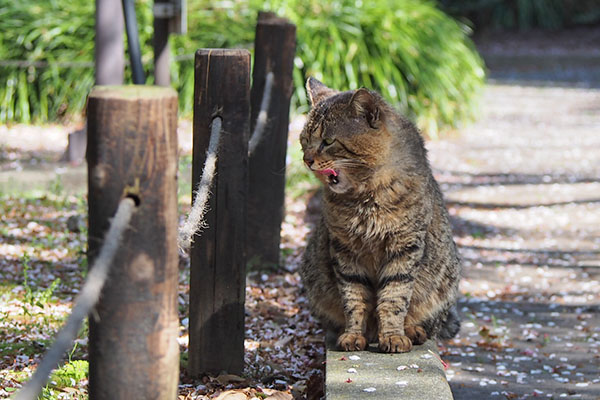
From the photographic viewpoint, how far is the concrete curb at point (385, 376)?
2949 millimetres

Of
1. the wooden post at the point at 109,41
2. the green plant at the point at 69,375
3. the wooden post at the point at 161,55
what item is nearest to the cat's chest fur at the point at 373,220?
the green plant at the point at 69,375

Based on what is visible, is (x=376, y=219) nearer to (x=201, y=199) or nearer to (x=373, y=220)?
(x=373, y=220)

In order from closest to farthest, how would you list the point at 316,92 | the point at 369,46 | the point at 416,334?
the point at 416,334, the point at 316,92, the point at 369,46

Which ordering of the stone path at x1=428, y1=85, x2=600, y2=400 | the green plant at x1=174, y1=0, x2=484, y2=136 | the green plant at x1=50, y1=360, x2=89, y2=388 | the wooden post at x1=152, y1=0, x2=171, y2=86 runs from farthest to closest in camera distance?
the green plant at x1=174, y1=0, x2=484, y2=136 < the wooden post at x1=152, y1=0, x2=171, y2=86 < the stone path at x1=428, y1=85, x2=600, y2=400 < the green plant at x1=50, y1=360, x2=89, y2=388

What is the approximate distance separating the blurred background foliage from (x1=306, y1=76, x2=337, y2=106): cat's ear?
5.15 metres

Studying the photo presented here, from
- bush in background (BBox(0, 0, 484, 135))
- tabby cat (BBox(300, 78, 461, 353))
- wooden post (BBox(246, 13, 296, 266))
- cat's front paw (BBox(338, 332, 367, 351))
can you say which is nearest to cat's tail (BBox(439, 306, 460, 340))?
tabby cat (BBox(300, 78, 461, 353))

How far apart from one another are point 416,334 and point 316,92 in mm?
1156

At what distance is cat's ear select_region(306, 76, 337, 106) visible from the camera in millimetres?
3678

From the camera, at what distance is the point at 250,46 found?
8930mm

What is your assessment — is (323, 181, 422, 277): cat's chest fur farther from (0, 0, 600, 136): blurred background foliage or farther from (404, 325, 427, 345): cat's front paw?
(0, 0, 600, 136): blurred background foliage

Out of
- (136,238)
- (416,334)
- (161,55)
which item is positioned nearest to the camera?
(136,238)

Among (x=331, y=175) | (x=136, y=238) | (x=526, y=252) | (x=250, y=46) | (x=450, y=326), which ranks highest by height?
(x=250, y=46)

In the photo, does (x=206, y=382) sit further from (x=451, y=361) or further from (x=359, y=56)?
(x=359, y=56)

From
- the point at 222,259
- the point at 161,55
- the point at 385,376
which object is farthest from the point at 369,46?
the point at 385,376
